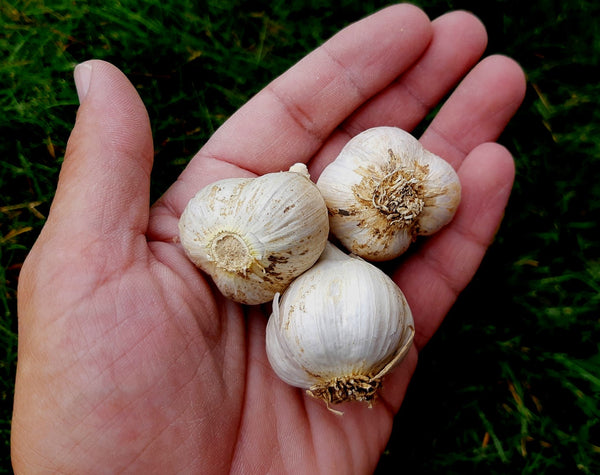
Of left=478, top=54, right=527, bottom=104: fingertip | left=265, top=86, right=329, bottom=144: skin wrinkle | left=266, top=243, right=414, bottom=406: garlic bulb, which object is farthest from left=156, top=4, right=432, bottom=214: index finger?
left=266, top=243, right=414, bottom=406: garlic bulb

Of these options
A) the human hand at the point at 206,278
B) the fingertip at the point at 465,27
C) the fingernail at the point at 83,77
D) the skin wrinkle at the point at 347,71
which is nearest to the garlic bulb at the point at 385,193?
the human hand at the point at 206,278

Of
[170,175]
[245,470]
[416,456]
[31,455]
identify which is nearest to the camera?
[31,455]

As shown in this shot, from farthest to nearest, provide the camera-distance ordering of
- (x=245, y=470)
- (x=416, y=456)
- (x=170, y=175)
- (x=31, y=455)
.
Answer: (x=170, y=175) → (x=416, y=456) → (x=245, y=470) → (x=31, y=455)

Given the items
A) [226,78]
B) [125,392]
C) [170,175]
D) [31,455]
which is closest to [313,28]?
[226,78]

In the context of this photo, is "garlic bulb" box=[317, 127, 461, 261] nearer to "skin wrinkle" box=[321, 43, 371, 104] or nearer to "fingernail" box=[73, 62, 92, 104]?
"skin wrinkle" box=[321, 43, 371, 104]

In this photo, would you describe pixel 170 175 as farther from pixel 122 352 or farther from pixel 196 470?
pixel 196 470

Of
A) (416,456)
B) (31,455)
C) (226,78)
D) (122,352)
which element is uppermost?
(226,78)

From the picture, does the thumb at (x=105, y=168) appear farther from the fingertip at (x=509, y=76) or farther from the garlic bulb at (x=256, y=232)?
the fingertip at (x=509, y=76)

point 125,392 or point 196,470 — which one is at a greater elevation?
point 125,392
